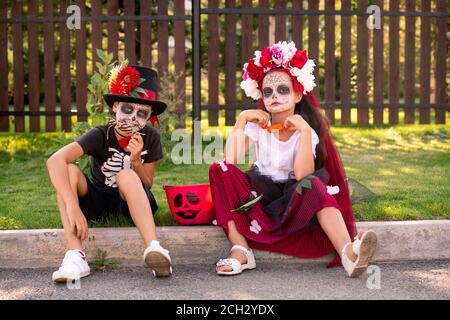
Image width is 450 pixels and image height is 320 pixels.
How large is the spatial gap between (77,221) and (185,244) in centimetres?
61

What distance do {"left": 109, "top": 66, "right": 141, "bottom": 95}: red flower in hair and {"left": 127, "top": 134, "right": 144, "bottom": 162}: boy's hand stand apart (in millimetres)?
257

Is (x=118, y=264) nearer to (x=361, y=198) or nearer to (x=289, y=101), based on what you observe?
(x=289, y=101)

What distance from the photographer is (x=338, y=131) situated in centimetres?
939

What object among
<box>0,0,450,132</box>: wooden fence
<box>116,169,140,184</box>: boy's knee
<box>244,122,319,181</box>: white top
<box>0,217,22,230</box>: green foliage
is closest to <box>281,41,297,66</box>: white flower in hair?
<box>244,122,319,181</box>: white top

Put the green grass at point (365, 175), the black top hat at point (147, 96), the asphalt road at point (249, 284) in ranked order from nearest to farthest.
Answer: the asphalt road at point (249, 284) < the black top hat at point (147, 96) < the green grass at point (365, 175)

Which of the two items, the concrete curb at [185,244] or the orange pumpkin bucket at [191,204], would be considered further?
the orange pumpkin bucket at [191,204]

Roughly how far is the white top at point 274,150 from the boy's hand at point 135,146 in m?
0.57

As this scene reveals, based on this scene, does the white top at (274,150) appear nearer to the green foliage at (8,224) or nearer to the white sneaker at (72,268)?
the white sneaker at (72,268)

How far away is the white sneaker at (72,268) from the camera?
12.1ft

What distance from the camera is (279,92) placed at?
4.18 meters

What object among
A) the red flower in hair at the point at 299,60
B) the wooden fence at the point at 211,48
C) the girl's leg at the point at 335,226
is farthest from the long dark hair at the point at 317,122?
the wooden fence at the point at 211,48

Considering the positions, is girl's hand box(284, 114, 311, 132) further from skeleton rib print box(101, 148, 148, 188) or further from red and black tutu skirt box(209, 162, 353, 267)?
skeleton rib print box(101, 148, 148, 188)

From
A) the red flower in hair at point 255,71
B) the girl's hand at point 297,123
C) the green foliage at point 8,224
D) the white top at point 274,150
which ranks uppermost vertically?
the red flower in hair at point 255,71
